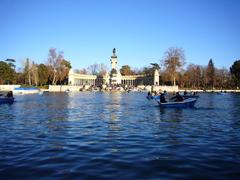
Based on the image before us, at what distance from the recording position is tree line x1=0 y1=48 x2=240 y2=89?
401 ft

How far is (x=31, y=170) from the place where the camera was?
9.24m

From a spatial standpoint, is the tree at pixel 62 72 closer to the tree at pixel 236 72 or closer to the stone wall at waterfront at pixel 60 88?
the stone wall at waterfront at pixel 60 88

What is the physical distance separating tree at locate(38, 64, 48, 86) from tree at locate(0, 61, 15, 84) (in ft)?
38.4

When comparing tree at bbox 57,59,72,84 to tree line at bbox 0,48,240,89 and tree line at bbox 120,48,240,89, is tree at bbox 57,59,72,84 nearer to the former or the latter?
tree line at bbox 0,48,240,89

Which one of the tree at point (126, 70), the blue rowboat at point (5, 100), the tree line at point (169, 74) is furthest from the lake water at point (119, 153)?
the tree at point (126, 70)

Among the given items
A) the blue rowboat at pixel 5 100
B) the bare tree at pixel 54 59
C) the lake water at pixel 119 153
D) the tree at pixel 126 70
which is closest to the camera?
the lake water at pixel 119 153

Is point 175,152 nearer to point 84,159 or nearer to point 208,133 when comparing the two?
point 84,159

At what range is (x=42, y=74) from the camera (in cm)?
13638

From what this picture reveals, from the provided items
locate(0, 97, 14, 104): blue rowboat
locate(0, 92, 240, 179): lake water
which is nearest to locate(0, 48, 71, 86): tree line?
locate(0, 97, 14, 104): blue rowboat

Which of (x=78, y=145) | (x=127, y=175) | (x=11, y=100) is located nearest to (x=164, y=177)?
(x=127, y=175)

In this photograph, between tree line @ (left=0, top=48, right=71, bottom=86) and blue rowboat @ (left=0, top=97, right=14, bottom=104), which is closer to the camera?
blue rowboat @ (left=0, top=97, right=14, bottom=104)

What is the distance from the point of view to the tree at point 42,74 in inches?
5364

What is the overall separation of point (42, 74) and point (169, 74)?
56.8 metres

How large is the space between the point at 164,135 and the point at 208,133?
2.67 metres
